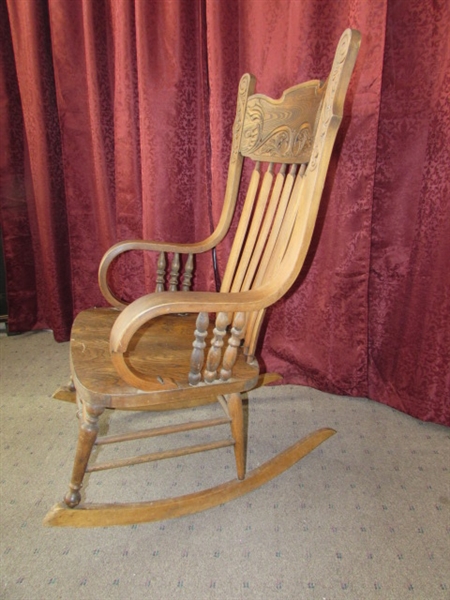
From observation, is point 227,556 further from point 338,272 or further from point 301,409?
point 338,272

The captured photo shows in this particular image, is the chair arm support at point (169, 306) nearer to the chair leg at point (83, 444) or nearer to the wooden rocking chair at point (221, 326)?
the wooden rocking chair at point (221, 326)

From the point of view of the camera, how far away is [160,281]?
1335 mm

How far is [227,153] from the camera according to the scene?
1.55 meters

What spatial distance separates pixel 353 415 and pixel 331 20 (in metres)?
1.38

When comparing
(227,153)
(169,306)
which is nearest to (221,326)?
(169,306)

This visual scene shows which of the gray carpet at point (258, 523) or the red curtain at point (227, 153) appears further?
the red curtain at point (227, 153)

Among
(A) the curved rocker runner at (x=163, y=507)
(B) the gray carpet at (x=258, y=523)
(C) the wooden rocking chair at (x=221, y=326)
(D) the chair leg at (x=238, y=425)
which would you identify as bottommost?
(B) the gray carpet at (x=258, y=523)

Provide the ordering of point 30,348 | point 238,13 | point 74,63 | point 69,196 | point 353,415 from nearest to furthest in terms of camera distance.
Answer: point 238,13, point 353,415, point 74,63, point 69,196, point 30,348

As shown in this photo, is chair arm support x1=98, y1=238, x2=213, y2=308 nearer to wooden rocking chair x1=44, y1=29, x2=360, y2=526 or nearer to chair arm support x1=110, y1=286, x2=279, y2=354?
wooden rocking chair x1=44, y1=29, x2=360, y2=526

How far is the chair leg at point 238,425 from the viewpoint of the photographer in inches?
42.9

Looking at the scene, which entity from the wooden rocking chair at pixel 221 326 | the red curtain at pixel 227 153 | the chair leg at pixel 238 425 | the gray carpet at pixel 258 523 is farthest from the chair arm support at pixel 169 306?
the red curtain at pixel 227 153

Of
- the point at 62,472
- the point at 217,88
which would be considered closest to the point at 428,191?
the point at 217,88

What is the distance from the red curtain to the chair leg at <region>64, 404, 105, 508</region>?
903 millimetres

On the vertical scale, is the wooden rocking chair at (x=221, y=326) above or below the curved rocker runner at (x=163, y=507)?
above
